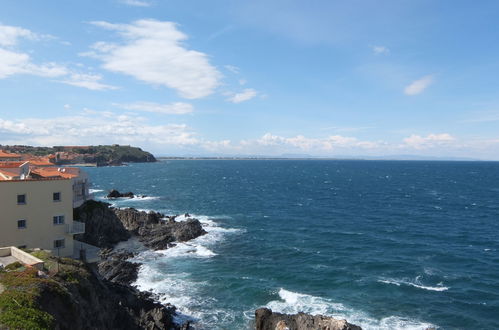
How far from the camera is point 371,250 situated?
6172 centimetres

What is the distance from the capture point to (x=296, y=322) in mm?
35281

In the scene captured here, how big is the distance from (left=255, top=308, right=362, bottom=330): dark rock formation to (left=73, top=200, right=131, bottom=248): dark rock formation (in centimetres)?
3768

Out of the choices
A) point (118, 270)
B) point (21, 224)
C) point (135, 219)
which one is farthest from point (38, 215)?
point (135, 219)

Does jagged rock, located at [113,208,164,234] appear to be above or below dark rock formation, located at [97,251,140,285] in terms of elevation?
above

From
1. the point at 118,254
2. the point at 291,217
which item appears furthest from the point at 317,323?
the point at 291,217

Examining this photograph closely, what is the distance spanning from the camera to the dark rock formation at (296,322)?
107 feet

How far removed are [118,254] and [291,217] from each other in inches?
1803

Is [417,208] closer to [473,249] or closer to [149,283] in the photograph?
[473,249]

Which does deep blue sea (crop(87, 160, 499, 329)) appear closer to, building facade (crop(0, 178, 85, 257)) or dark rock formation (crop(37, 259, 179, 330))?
dark rock formation (crop(37, 259, 179, 330))

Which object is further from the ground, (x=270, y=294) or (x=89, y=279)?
(x=89, y=279)

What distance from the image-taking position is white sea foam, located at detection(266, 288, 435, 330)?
36750 mm

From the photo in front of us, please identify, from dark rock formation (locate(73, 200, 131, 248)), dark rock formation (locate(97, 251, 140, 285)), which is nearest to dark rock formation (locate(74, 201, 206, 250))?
dark rock formation (locate(73, 200, 131, 248))

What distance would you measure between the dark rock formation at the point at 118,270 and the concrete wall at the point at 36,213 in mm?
11744

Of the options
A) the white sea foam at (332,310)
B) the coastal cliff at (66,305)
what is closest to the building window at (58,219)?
the coastal cliff at (66,305)
